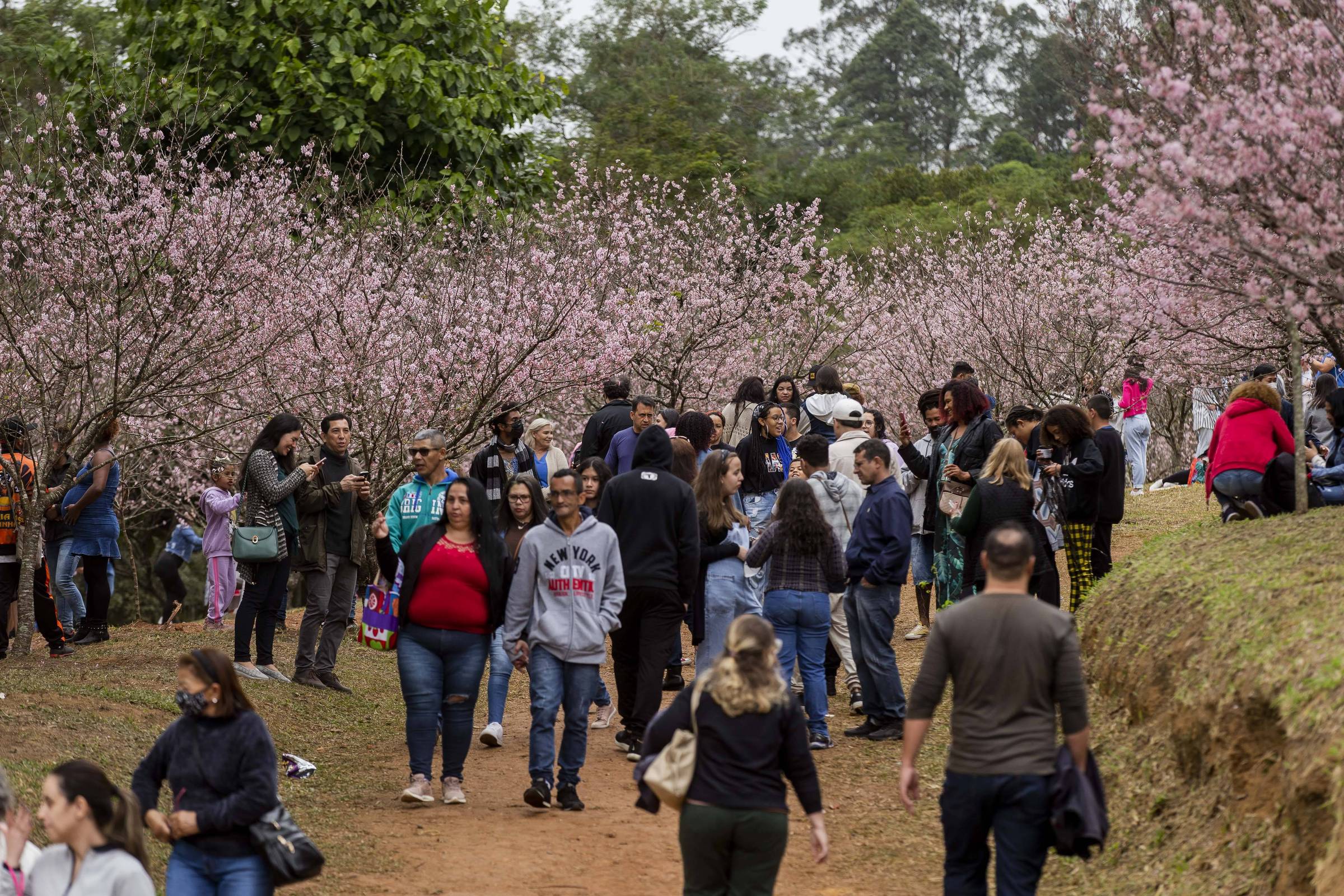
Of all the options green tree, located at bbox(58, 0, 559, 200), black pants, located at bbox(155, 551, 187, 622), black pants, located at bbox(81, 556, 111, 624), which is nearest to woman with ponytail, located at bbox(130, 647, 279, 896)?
black pants, located at bbox(81, 556, 111, 624)

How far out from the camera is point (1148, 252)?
38.0 ft

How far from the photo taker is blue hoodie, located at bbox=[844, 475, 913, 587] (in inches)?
366

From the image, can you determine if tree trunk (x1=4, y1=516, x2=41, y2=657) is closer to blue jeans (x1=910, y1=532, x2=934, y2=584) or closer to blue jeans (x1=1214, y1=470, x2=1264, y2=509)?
blue jeans (x1=910, y1=532, x2=934, y2=584)

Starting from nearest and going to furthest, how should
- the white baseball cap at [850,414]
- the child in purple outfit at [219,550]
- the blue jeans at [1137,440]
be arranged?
the white baseball cap at [850,414] < the child in purple outfit at [219,550] < the blue jeans at [1137,440]

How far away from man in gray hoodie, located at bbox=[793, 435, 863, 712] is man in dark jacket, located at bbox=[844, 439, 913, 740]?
0.21 m

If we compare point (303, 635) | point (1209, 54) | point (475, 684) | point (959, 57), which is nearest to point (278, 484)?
point (303, 635)

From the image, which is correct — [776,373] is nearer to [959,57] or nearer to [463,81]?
[463,81]

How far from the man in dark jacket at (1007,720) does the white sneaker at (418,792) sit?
374cm

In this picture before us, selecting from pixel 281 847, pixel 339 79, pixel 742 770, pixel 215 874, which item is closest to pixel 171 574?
pixel 339 79

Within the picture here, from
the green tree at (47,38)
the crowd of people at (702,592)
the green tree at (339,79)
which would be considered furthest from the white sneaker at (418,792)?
the green tree at (47,38)

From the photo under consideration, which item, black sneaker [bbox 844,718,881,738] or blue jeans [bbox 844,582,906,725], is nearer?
blue jeans [bbox 844,582,906,725]

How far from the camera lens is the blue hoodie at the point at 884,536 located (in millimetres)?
9289

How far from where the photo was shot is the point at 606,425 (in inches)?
497

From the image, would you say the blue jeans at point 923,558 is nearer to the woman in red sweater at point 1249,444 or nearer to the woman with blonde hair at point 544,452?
the woman in red sweater at point 1249,444
